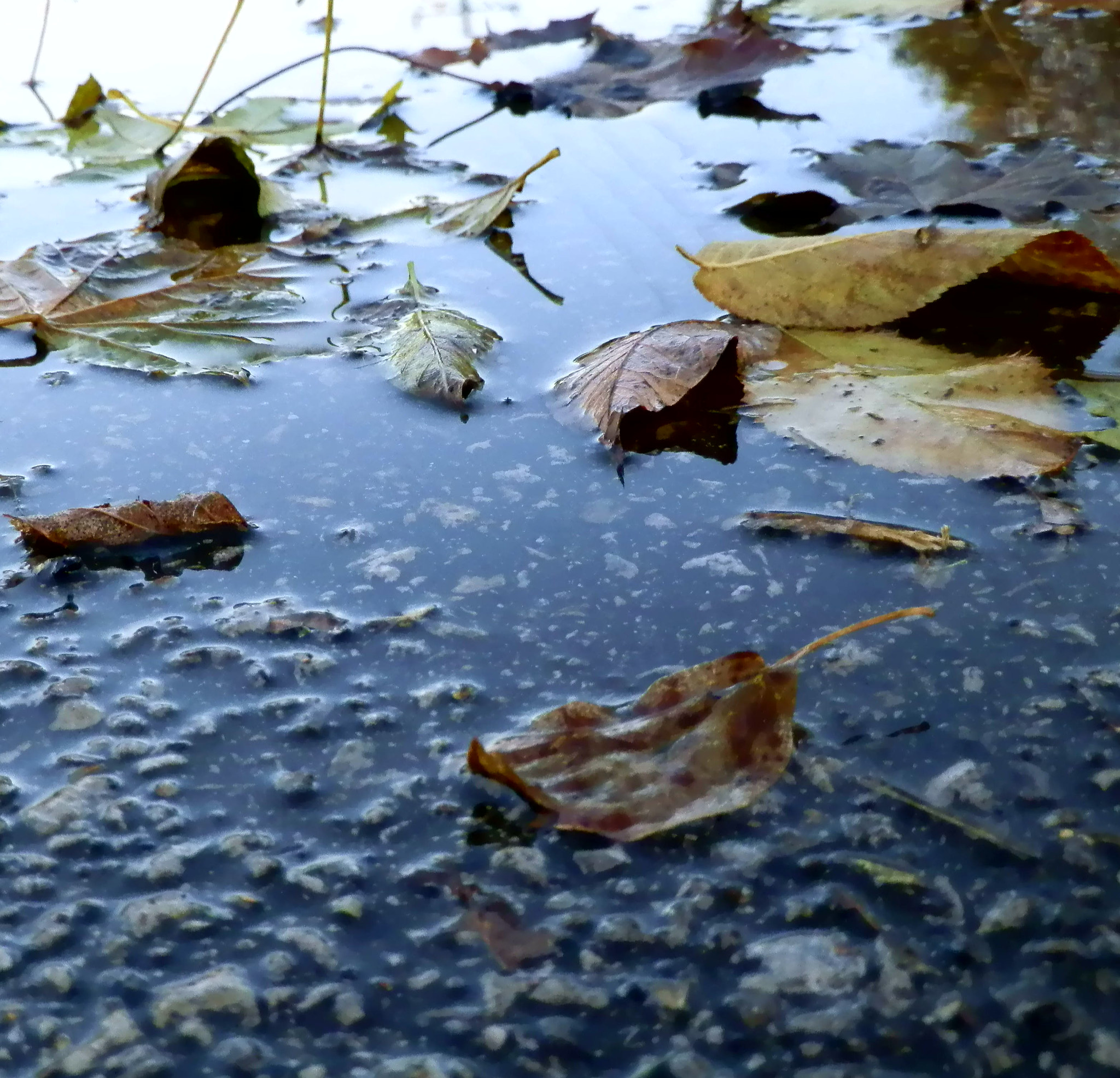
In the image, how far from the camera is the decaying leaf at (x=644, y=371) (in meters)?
1.11

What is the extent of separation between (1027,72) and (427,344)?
1.38m

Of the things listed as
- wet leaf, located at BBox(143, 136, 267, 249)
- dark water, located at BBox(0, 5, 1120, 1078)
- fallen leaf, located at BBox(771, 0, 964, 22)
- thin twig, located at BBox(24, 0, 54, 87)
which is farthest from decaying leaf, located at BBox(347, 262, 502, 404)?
fallen leaf, located at BBox(771, 0, 964, 22)

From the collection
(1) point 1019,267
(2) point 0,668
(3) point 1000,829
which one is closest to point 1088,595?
(3) point 1000,829

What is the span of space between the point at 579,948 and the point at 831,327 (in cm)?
82

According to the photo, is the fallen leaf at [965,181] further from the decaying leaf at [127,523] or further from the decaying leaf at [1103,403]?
the decaying leaf at [127,523]

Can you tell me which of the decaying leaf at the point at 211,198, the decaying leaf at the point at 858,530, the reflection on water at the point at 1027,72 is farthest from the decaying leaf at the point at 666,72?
the decaying leaf at the point at 858,530

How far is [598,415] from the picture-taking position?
3.68 feet

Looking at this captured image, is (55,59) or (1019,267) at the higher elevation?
(55,59)

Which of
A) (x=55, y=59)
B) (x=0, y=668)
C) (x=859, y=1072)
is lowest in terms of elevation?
(x=859, y=1072)

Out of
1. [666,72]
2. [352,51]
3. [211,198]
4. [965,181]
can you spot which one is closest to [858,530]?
[965,181]

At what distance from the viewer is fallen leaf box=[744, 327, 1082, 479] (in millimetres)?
1035

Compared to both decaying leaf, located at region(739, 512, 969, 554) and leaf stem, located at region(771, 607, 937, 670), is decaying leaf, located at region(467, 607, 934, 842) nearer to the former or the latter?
leaf stem, located at region(771, 607, 937, 670)

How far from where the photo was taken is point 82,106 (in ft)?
6.86

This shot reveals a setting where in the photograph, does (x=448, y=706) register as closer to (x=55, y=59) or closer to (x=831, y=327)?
(x=831, y=327)
